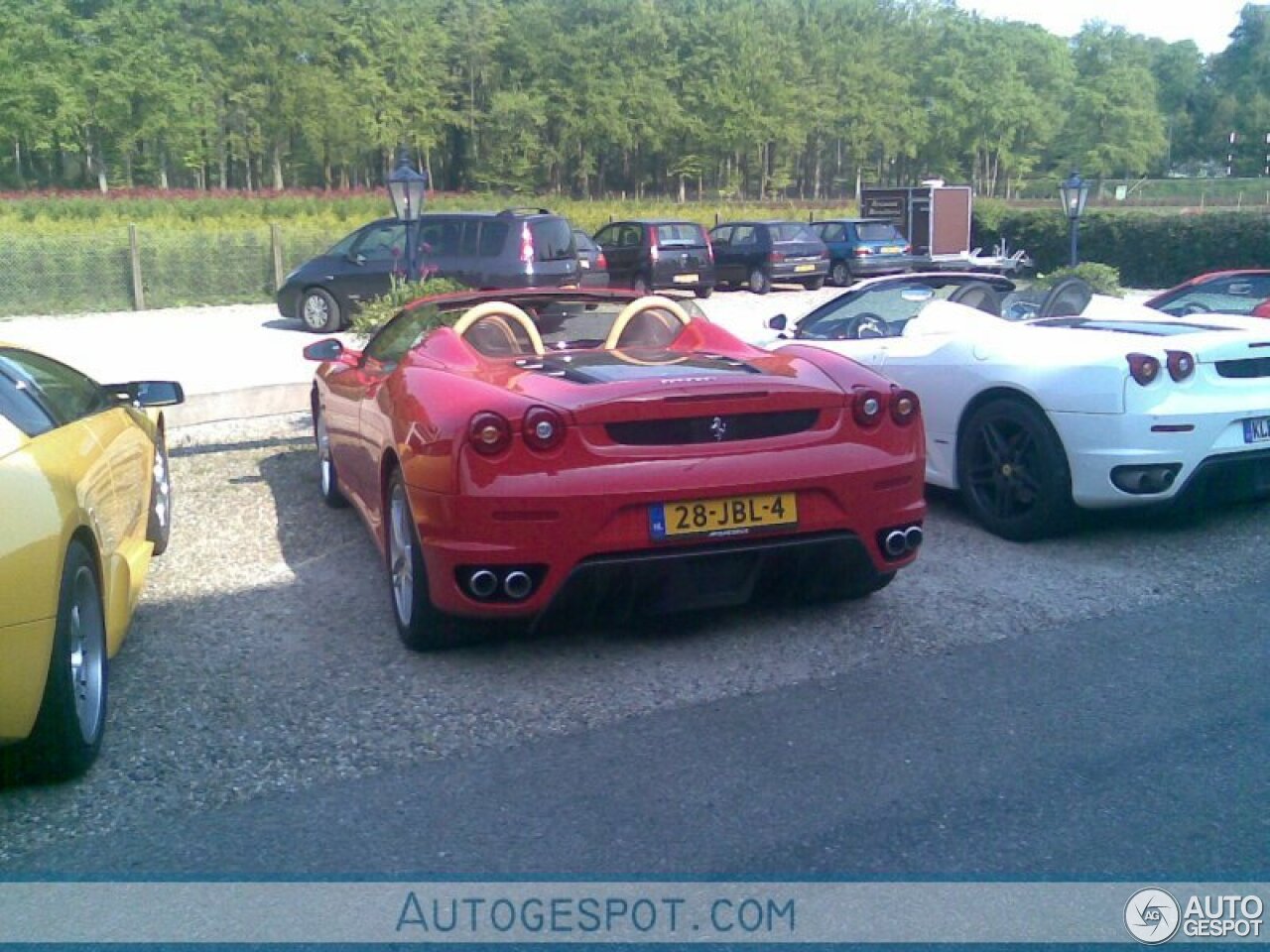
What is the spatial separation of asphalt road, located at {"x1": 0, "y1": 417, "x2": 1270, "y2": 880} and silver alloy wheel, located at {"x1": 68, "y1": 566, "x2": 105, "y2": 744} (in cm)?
15

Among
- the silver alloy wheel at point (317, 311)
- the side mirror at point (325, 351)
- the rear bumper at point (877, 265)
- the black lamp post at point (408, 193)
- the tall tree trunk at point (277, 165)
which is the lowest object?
the rear bumper at point (877, 265)

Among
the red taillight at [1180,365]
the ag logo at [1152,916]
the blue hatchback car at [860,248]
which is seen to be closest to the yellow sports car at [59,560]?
the ag logo at [1152,916]

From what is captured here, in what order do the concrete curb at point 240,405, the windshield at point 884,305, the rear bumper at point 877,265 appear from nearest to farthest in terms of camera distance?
the windshield at point 884,305 < the concrete curb at point 240,405 < the rear bumper at point 877,265

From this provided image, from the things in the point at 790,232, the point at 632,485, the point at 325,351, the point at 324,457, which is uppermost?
the point at 325,351

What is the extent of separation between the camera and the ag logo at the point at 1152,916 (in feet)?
9.55

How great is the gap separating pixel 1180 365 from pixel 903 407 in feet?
6.06

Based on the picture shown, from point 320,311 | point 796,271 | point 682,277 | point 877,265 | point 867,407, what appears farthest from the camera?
point 877,265

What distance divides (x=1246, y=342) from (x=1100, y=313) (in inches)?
64.4

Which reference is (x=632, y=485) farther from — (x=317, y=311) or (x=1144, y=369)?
(x=317, y=311)

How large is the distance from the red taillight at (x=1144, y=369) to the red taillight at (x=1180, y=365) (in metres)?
0.08

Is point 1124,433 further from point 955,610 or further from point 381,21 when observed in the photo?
point 381,21

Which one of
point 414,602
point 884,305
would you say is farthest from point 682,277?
point 414,602

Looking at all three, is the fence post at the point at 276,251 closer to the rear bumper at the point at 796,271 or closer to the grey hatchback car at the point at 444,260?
the grey hatchback car at the point at 444,260

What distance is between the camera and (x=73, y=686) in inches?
150
